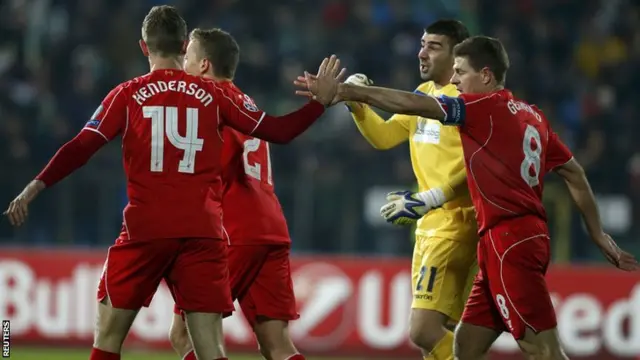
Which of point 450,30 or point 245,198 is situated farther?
point 450,30

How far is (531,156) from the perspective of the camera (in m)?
6.82

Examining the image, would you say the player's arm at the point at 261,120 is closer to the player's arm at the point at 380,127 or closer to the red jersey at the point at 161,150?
the red jersey at the point at 161,150

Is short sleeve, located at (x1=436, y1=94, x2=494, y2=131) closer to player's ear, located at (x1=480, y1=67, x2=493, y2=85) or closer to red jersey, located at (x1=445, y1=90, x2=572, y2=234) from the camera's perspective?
red jersey, located at (x1=445, y1=90, x2=572, y2=234)

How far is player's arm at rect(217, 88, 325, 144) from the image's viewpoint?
659 cm

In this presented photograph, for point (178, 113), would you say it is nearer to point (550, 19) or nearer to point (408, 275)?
point (408, 275)

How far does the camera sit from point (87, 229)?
548 inches

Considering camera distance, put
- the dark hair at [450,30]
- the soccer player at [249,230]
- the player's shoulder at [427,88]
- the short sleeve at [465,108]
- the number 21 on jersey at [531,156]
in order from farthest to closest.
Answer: the player's shoulder at [427,88]
the dark hair at [450,30]
the soccer player at [249,230]
the number 21 on jersey at [531,156]
the short sleeve at [465,108]

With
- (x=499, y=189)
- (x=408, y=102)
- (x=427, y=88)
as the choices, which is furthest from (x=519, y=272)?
(x=427, y=88)

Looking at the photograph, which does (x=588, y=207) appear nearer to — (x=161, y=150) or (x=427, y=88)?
(x=427, y=88)

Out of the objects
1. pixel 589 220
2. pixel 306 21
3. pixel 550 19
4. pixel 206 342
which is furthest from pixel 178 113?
pixel 550 19

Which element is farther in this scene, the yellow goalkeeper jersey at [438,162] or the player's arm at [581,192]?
the yellow goalkeeper jersey at [438,162]

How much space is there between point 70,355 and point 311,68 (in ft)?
20.6

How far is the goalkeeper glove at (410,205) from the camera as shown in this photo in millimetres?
7445

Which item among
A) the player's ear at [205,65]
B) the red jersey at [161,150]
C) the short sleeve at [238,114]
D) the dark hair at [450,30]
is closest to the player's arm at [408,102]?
the short sleeve at [238,114]
